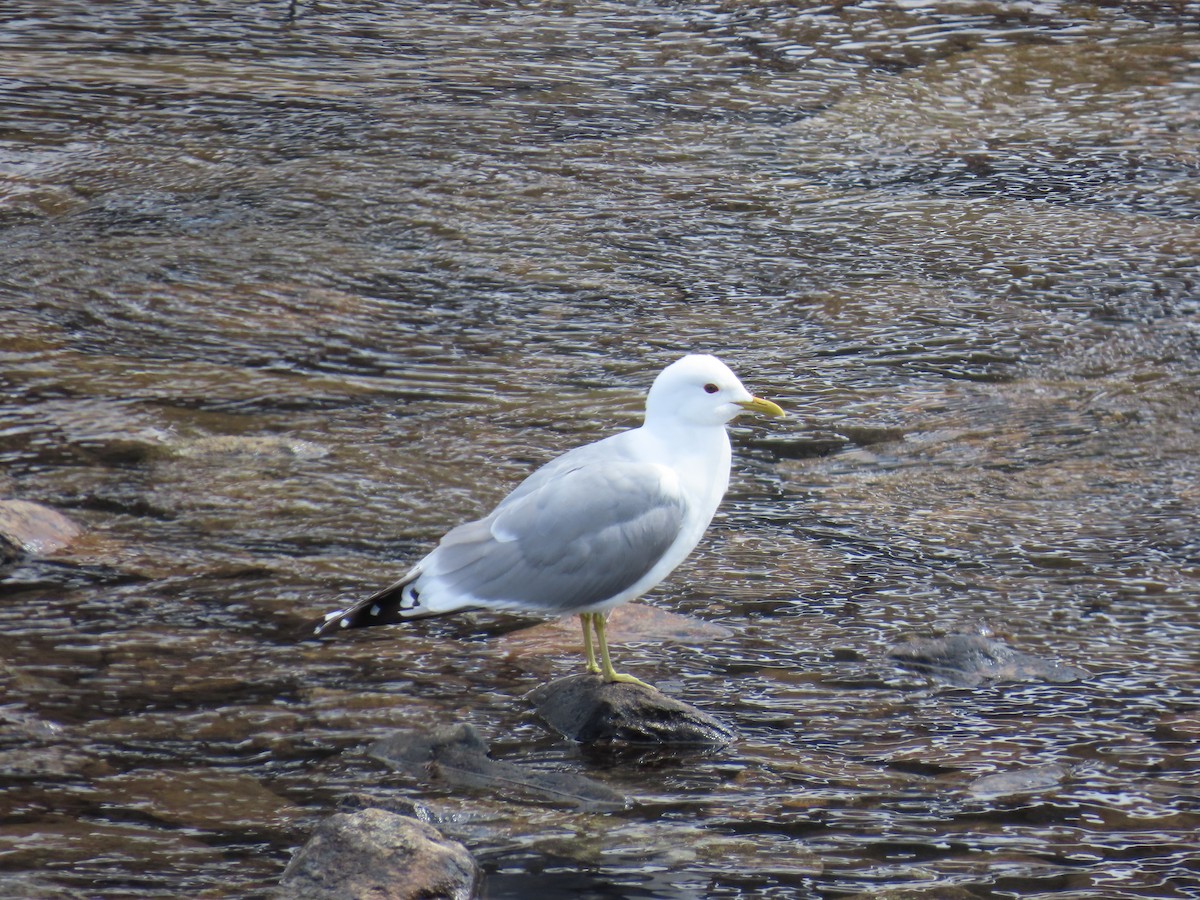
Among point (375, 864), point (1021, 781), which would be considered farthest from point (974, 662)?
point (375, 864)

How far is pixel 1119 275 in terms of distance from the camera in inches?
316

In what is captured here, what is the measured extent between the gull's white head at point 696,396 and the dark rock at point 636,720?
0.77 m

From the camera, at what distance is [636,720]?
4.45m

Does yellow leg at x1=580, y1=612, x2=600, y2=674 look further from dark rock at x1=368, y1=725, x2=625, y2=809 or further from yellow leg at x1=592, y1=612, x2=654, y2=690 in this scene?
dark rock at x1=368, y1=725, x2=625, y2=809

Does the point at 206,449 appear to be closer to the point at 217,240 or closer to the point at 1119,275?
the point at 217,240

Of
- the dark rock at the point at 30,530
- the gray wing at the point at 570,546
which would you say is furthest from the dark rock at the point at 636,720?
the dark rock at the point at 30,530

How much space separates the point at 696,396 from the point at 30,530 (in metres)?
2.24

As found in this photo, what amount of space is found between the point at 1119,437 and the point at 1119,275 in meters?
1.83

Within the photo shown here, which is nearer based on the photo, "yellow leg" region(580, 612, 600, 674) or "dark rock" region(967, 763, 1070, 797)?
"dark rock" region(967, 763, 1070, 797)

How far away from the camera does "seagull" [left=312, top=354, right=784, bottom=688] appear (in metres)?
4.59

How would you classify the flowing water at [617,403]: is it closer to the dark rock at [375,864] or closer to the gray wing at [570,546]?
the dark rock at [375,864]

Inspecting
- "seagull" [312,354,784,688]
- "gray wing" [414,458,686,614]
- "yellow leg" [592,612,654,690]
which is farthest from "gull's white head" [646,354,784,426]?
"yellow leg" [592,612,654,690]

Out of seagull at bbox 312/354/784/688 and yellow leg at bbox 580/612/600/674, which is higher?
seagull at bbox 312/354/784/688

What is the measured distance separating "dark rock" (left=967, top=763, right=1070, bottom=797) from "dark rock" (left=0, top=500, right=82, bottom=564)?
2982 millimetres
